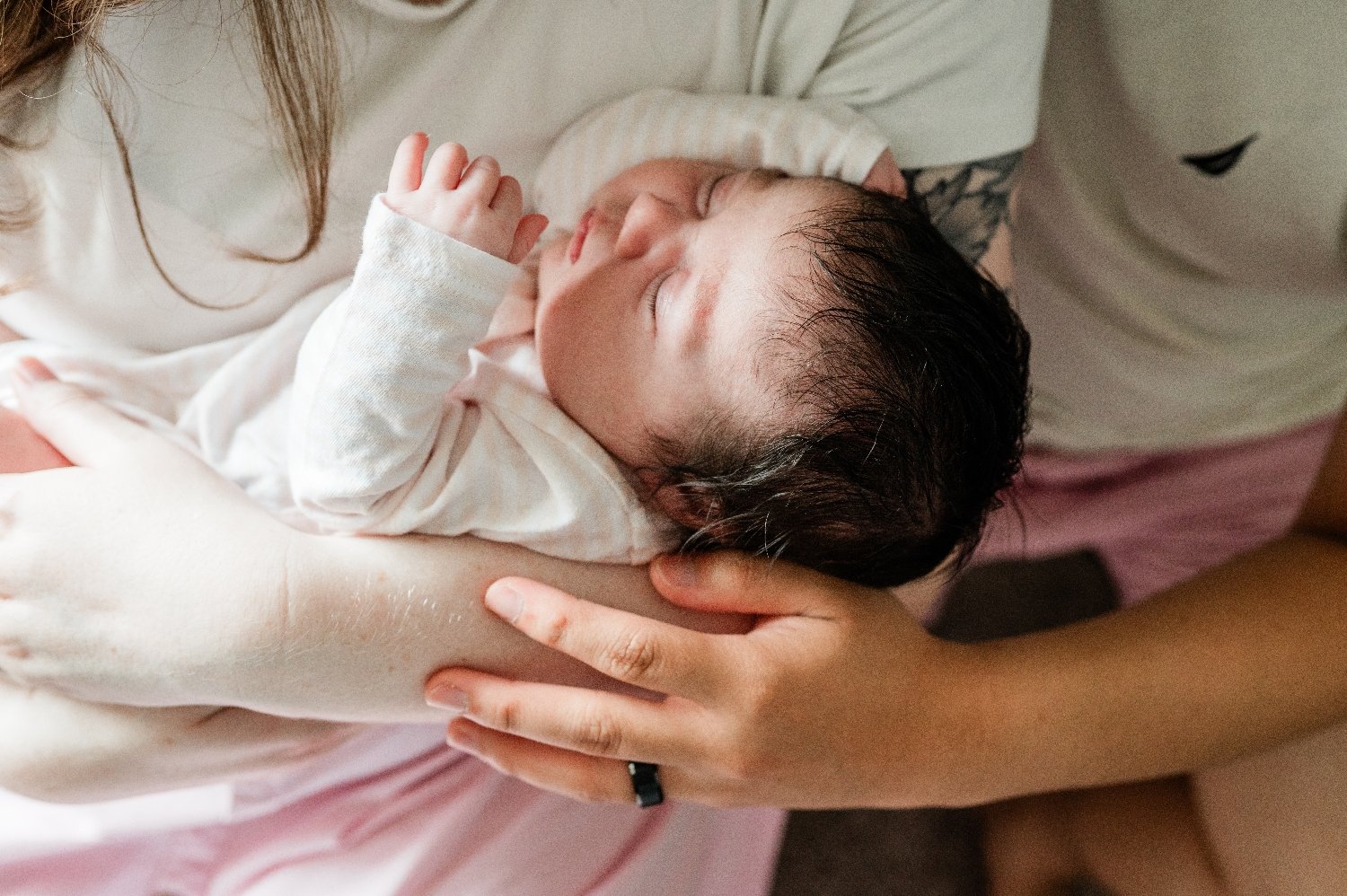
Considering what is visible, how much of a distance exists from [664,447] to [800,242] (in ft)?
0.66

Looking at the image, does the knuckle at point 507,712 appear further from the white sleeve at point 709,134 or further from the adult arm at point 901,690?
the white sleeve at point 709,134

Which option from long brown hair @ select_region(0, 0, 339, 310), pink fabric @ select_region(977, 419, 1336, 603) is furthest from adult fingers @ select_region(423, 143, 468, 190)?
pink fabric @ select_region(977, 419, 1336, 603)

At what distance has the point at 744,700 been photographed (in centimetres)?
81

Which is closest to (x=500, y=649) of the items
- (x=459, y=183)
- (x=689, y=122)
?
(x=459, y=183)

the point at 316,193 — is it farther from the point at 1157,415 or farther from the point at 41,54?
the point at 1157,415

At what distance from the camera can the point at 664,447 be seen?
2.81 ft

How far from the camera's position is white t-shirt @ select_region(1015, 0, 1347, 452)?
0.96 m

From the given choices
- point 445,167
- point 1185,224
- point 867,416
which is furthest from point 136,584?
point 1185,224

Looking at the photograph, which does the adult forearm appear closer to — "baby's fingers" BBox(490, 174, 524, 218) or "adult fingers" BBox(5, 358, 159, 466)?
"baby's fingers" BBox(490, 174, 524, 218)

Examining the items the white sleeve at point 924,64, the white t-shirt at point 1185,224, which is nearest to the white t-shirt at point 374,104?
the white sleeve at point 924,64

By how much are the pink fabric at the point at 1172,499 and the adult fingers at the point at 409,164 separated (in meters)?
0.93

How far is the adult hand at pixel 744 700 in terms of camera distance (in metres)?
0.79

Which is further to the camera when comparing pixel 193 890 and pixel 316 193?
pixel 193 890

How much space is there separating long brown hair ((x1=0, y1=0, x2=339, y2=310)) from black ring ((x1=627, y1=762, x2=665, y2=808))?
51 centimetres
